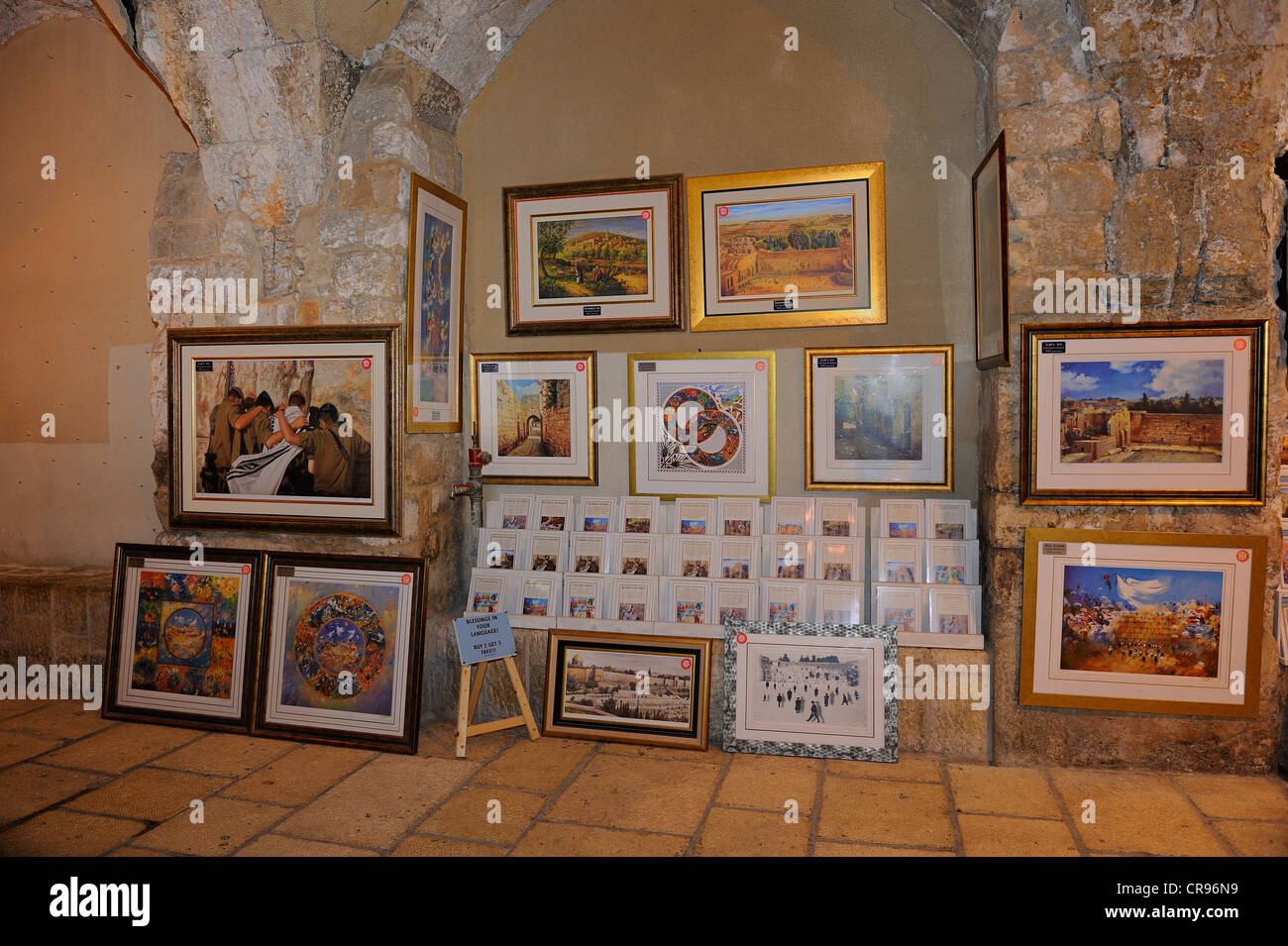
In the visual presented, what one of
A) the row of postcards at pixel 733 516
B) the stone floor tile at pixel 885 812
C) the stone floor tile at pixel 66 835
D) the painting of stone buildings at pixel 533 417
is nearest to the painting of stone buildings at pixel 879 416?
the row of postcards at pixel 733 516

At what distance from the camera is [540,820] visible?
2.99 metres

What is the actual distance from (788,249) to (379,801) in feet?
9.86

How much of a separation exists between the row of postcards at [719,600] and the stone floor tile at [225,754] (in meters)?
1.07

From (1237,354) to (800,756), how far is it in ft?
7.77

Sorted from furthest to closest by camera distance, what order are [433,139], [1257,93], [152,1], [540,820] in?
[433,139] < [152,1] < [1257,93] < [540,820]

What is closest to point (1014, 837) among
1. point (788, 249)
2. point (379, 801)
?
point (379, 801)

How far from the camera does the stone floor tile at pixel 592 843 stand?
2.77 metres

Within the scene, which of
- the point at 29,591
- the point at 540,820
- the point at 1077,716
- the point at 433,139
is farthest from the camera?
the point at 29,591

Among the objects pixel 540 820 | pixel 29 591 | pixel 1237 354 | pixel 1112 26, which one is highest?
pixel 1112 26

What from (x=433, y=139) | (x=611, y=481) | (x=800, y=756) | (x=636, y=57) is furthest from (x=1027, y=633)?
(x=433, y=139)

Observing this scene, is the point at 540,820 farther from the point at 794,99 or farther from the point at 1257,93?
the point at 1257,93

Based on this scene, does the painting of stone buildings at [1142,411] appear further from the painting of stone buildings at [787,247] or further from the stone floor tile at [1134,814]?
the stone floor tile at [1134,814]

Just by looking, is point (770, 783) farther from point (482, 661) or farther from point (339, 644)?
point (339, 644)

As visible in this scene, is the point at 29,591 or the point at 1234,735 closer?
the point at 1234,735
